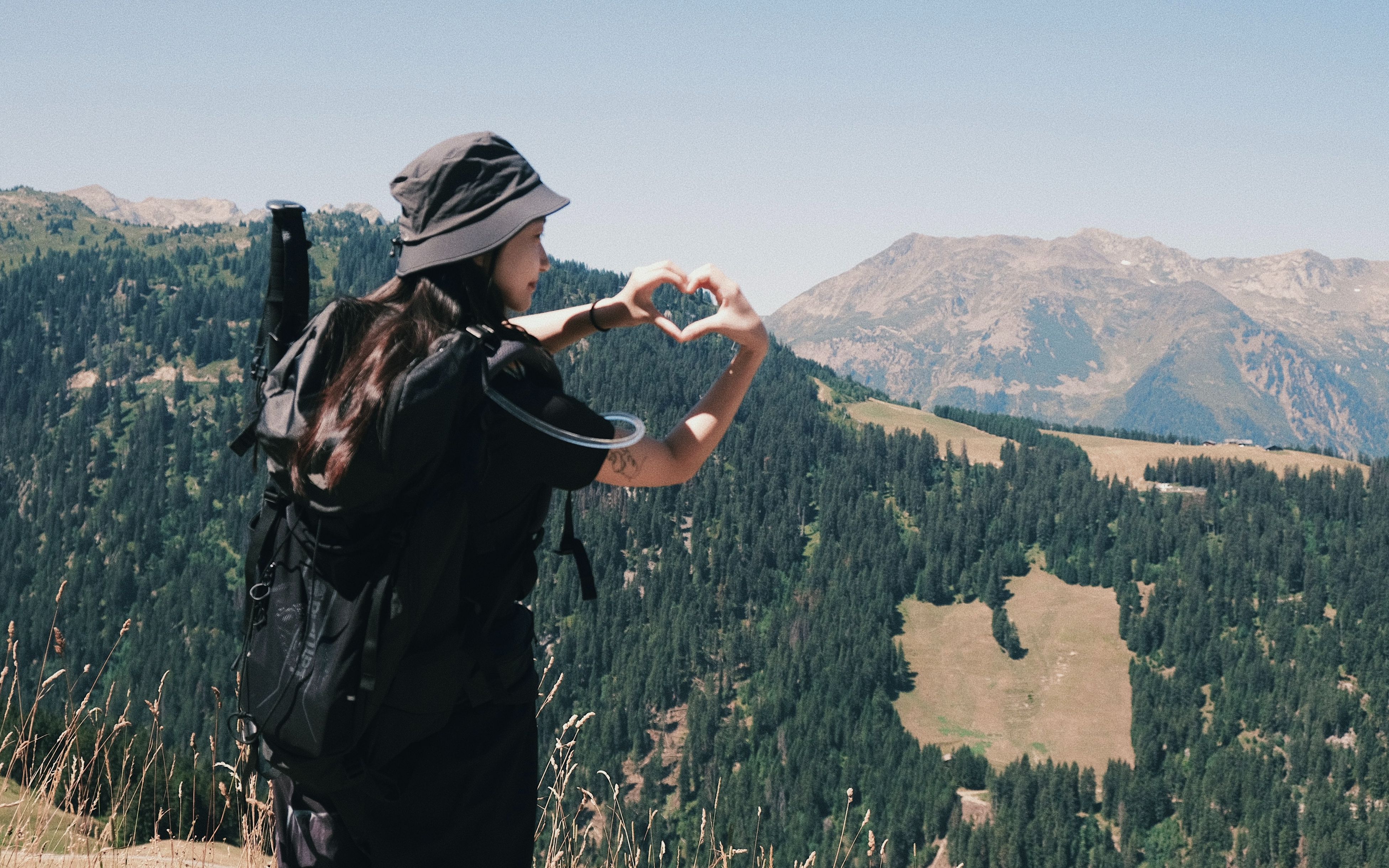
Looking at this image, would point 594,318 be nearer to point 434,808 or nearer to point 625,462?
point 625,462

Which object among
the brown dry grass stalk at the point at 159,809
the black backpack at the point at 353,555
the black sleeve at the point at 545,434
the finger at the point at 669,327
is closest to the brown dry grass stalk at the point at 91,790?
the brown dry grass stalk at the point at 159,809

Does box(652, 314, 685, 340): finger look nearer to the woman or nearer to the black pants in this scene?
the woman

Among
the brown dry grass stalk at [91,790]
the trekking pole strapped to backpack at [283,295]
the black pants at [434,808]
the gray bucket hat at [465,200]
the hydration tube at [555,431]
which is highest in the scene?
the gray bucket hat at [465,200]

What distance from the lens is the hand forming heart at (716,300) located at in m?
4.07

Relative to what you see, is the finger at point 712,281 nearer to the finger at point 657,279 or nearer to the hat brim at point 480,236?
the finger at point 657,279

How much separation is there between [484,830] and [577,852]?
8.03 ft

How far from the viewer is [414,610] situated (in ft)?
11.6

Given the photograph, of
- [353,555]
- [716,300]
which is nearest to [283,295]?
[353,555]

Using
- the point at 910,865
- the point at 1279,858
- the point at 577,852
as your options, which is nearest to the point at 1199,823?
the point at 1279,858

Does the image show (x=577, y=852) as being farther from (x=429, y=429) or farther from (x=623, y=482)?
(x=429, y=429)

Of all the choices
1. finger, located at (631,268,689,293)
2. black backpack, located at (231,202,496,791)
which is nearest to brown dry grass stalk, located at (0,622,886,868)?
black backpack, located at (231,202,496,791)

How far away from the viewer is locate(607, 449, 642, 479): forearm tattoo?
3.95 m

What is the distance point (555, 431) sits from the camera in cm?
361

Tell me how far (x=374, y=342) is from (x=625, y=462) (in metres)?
1.00
